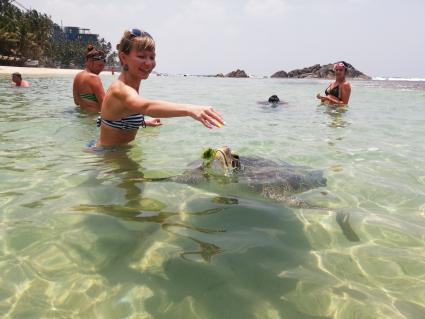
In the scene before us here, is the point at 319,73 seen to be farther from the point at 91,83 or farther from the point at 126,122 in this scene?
the point at 126,122

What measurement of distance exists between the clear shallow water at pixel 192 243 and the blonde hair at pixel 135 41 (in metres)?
1.44

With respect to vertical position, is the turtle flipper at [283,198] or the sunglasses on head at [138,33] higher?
the sunglasses on head at [138,33]

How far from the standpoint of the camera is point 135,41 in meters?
3.77

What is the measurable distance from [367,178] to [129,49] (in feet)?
10.7

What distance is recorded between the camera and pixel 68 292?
2225 millimetres

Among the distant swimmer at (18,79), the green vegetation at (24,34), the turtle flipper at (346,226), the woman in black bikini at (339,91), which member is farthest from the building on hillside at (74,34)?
the turtle flipper at (346,226)

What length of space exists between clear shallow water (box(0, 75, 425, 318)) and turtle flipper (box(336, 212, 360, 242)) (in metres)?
0.05

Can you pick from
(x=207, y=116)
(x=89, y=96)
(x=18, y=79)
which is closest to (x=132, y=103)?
(x=207, y=116)

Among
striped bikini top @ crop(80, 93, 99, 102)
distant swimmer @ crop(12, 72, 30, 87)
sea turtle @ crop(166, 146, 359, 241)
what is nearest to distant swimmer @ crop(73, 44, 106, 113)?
striped bikini top @ crop(80, 93, 99, 102)

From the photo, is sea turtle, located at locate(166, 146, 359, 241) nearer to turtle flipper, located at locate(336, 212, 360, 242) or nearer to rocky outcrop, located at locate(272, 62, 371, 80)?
turtle flipper, located at locate(336, 212, 360, 242)

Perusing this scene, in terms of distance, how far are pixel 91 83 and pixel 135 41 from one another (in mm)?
5037

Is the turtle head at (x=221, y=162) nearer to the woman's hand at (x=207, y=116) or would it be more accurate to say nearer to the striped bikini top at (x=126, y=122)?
the striped bikini top at (x=126, y=122)

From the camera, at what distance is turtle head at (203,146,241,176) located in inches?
165

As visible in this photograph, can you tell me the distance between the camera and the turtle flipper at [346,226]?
10.0 feet
